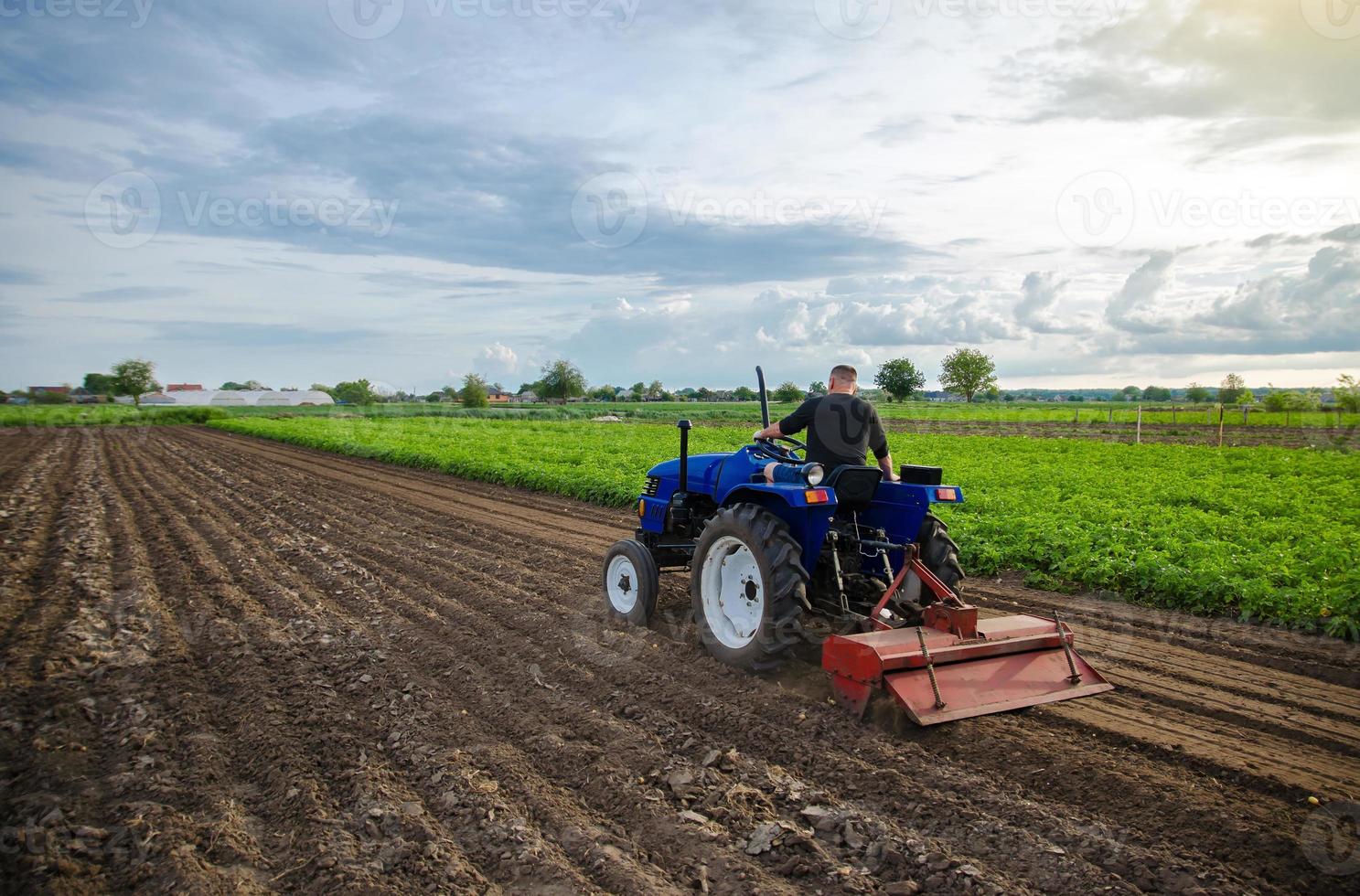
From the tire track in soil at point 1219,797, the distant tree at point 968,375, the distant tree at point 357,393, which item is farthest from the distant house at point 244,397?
the tire track in soil at point 1219,797

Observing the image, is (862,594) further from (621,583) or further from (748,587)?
(621,583)

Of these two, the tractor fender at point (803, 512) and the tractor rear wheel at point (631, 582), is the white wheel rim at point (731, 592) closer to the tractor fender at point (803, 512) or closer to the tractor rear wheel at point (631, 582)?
the tractor fender at point (803, 512)

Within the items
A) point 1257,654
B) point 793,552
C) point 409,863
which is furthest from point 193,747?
point 1257,654

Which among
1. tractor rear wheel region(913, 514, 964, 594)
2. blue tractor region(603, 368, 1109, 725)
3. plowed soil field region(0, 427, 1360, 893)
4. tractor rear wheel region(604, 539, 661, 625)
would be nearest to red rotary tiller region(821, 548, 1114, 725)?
blue tractor region(603, 368, 1109, 725)

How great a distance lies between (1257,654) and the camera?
546cm

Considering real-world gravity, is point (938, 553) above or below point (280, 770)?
above

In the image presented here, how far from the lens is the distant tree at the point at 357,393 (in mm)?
89800

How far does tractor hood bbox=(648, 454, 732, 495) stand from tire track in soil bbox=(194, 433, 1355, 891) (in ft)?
8.01

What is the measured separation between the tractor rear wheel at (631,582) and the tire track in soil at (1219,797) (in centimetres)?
241

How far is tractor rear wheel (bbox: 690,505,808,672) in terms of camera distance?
15.0ft

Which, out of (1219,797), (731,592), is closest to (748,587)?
(731,592)

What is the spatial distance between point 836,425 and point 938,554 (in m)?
1.01

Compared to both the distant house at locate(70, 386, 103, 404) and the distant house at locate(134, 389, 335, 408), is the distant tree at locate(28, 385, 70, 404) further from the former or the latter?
the distant house at locate(134, 389, 335, 408)

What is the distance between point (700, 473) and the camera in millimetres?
6016
